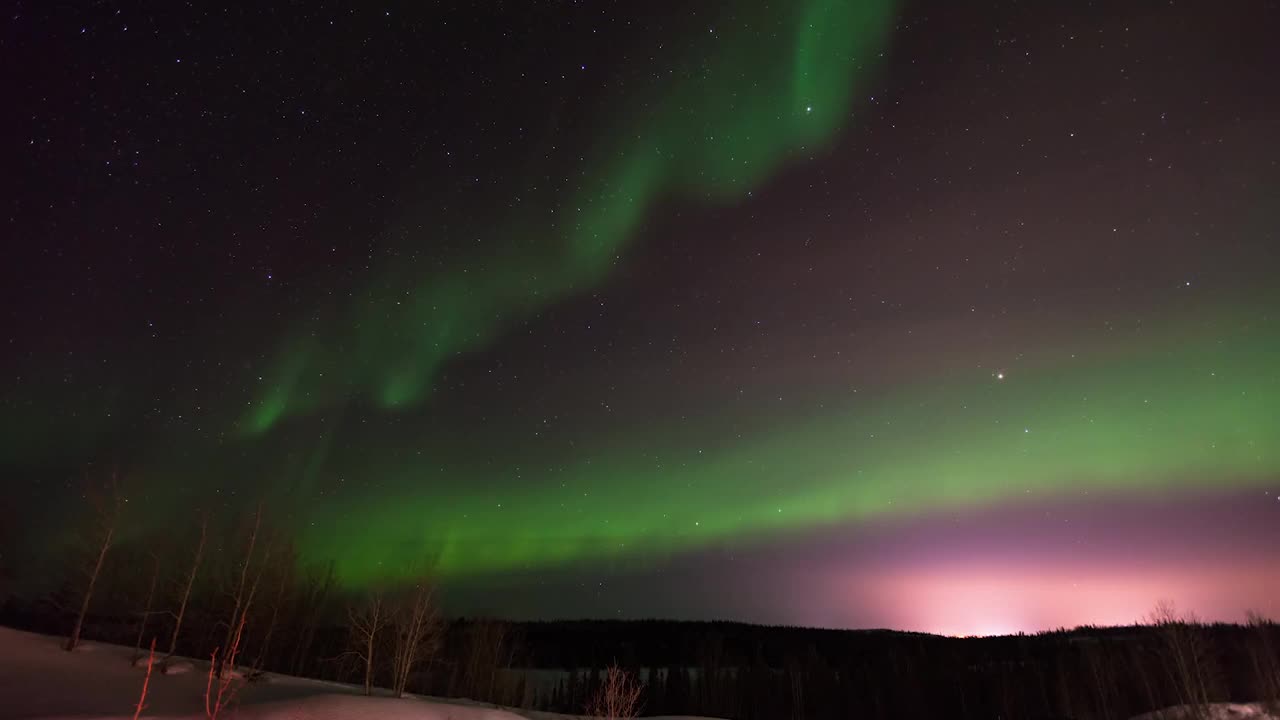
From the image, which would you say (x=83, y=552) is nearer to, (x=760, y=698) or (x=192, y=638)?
(x=192, y=638)

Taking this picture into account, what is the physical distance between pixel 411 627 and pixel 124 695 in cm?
1811

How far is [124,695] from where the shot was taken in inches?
1223

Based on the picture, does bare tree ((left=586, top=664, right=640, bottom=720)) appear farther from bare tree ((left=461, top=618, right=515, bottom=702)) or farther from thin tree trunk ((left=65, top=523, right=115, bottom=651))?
thin tree trunk ((left=65, top=523, right=115, bottom=651))

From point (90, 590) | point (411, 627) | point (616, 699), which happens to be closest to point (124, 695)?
point (90, 590)

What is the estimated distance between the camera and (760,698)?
79688 mm

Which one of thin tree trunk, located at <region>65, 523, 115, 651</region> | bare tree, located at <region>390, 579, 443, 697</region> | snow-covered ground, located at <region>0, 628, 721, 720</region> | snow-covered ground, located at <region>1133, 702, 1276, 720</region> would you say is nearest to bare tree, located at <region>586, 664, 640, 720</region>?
snow-covered ground, located at <region>0, 628, 721, 720</region>

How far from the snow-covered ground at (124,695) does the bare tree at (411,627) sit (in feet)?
18.6

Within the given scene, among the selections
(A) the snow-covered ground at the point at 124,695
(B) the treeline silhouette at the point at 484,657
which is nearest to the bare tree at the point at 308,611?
(B) the treeline silhouette at the point at 484,657

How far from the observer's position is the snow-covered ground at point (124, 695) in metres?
27.0

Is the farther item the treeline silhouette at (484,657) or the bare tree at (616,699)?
the treeline silhouette at (484,657)

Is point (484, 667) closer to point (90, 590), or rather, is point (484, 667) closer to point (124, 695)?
point (90, 590)

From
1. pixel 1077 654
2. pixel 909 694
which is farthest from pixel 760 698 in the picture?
pixel 1077 654

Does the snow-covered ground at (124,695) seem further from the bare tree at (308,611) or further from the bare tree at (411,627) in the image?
the bare tree at (308,611)

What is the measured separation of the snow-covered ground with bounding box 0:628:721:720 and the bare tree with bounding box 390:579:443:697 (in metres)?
5.66
